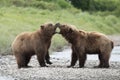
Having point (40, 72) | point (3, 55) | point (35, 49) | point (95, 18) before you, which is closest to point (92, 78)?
point (40, 72)

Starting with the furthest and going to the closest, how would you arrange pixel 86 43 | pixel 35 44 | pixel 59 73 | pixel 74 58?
pixel 74 58
pixel 86 43
pixel 35 44
pixel 59 73

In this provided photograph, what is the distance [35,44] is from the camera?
1986 cm

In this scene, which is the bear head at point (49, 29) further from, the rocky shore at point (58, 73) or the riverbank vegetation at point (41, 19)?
the riverbank vegetation at point (41, 19)

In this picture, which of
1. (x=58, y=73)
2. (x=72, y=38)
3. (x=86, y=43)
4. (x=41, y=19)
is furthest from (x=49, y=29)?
(x=41, y=19)

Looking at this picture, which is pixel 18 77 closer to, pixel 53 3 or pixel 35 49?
pixel 35 49

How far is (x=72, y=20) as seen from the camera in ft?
159

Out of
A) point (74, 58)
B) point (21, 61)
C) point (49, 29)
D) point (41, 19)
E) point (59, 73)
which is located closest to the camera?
point (59, 73)

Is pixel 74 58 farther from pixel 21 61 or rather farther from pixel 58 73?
pixel 58 73

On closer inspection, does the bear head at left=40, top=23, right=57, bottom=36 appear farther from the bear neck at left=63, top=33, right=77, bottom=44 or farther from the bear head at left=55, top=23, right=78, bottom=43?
the bear neck at left=63, top=33, right=77, bottom=44

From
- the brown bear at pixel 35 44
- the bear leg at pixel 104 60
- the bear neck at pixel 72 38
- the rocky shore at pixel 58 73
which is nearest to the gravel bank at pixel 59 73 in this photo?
the rocky shore at pixel 58 73

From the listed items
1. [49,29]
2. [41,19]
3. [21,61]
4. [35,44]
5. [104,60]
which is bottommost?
[41,19]

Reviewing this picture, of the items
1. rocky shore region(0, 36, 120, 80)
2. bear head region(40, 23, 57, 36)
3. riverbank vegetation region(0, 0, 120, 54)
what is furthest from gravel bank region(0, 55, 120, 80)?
riverbank vegetation region(0, 0, 120, 54)

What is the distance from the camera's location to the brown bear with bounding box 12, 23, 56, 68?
64.7ft

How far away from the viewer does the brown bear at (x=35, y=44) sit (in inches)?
777
